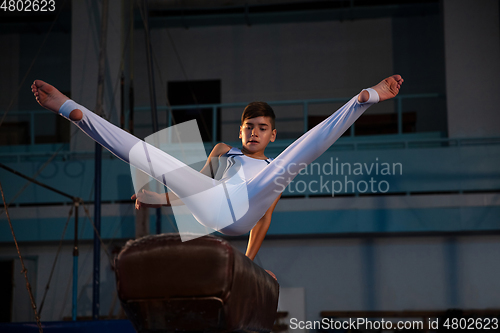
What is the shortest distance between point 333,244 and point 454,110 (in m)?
3.03

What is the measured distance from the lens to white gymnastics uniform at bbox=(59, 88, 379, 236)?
2213mm

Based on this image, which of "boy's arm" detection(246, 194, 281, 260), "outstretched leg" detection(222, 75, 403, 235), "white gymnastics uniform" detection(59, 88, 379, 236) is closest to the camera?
"white gymnastics uniform" detection(59, 88, 379, 236)

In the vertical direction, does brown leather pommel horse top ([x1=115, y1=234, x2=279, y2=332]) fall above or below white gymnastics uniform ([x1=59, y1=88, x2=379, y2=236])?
below

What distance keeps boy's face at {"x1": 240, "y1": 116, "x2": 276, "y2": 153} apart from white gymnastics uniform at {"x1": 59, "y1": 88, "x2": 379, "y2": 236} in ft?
1.63

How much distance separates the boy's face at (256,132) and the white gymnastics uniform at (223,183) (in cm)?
50

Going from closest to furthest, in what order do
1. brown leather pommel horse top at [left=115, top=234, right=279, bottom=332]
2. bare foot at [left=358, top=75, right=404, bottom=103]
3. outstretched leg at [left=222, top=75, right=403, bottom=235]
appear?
brown leather pommel horse top at [left=115, top=234, right=279, bottom=332] < outstretched leg at [left=222, top=75, right=403, bottom=235] < bare foot at [left=358, top=75, right=404, bottom=103]

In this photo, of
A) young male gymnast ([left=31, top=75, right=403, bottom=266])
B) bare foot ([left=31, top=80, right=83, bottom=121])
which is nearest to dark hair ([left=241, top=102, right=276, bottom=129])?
young male gymnast ([left=31, top=75, right=403, bottom=266])

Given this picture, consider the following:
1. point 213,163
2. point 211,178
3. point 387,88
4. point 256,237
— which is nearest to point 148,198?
A: point 211,178

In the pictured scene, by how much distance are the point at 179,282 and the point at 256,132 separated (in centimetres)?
166

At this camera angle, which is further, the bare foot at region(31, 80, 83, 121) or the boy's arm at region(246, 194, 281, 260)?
the boy's arm at region(246, 194, 281, 260)

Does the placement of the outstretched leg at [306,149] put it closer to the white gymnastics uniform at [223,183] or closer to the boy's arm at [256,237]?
the white gymnastics uniform at [223,183]

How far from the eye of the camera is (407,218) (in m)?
7.57

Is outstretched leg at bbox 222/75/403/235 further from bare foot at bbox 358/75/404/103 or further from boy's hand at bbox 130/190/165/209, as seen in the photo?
boy's hand at bbox 130/190/165/209

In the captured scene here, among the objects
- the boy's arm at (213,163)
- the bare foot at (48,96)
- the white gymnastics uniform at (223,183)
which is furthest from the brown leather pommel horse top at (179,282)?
the boy's arm at (213,163)
